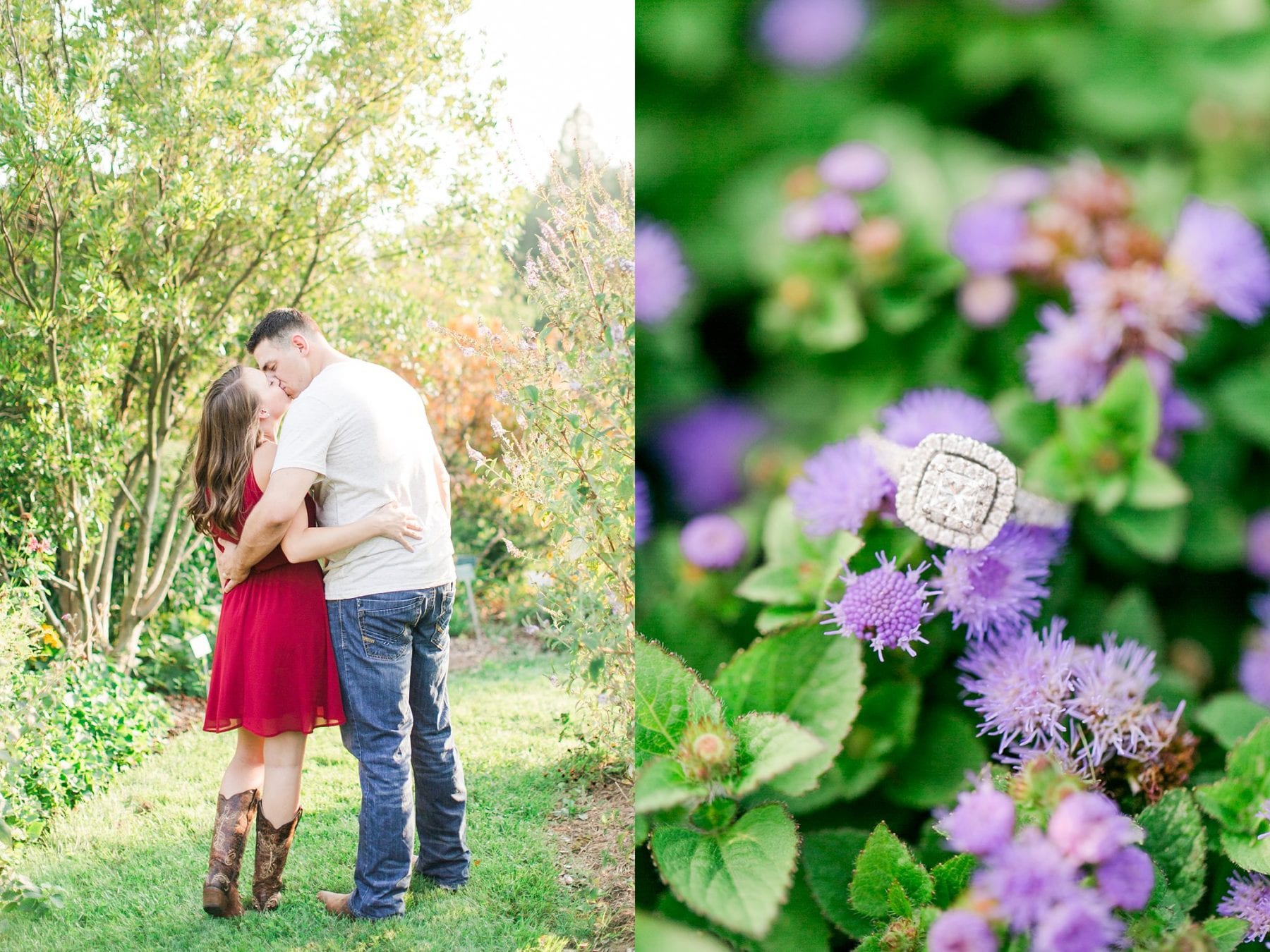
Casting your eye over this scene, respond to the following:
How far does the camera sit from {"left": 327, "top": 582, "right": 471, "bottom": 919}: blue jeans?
2.17 metres

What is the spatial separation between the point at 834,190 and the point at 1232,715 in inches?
39.9

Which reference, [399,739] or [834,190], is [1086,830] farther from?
[399,739]

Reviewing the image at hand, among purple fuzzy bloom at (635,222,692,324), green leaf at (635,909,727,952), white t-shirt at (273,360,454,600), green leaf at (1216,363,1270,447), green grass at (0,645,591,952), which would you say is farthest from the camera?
green grass at (0,645,591,952)

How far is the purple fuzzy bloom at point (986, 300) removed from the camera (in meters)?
1.46

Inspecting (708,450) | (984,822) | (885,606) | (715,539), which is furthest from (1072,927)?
(708,450)

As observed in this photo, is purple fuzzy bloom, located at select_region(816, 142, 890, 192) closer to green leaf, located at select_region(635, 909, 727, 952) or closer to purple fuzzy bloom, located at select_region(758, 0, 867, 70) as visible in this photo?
purple fuzzy bloom, located at select_region(758, 0, 867, 70)

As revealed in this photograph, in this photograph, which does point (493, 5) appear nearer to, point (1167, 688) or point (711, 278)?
point (711, 278)

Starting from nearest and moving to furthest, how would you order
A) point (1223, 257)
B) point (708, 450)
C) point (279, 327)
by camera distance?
1. point (1223, 257)
2. point (708, 450)
3. point (279, 327)

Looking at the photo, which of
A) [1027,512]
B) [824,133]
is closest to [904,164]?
[824,133]

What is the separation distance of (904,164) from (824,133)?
13 centimetres

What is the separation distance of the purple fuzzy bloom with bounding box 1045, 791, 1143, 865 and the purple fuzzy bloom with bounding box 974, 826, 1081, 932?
0.02 metres

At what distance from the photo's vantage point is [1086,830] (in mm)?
1443

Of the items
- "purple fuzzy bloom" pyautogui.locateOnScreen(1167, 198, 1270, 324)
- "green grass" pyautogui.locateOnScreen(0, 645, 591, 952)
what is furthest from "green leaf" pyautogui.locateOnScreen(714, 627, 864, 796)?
"green grass" pyautogui.locateOnScreen(0, 645, 591, 952)

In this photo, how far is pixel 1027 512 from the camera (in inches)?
59.2
